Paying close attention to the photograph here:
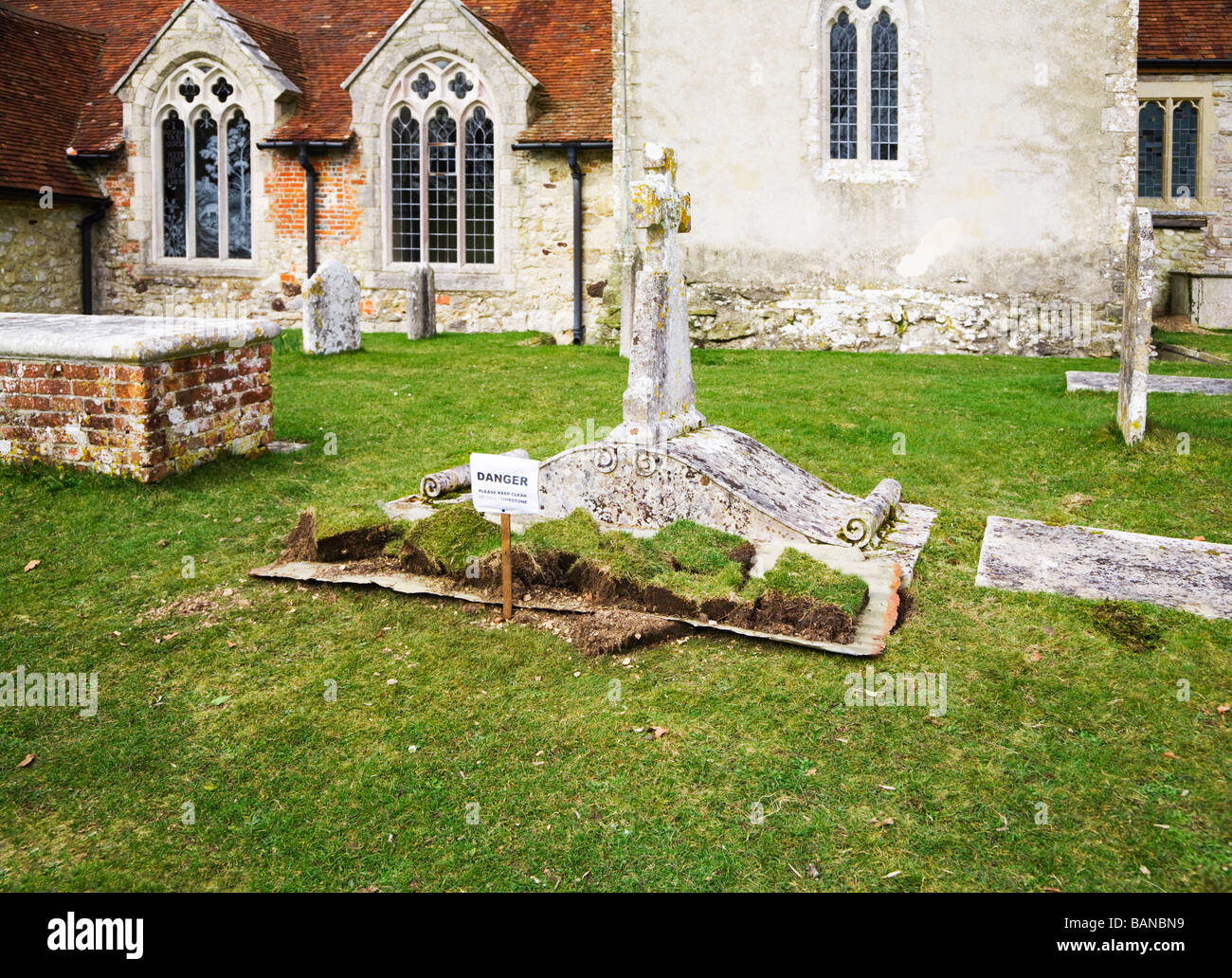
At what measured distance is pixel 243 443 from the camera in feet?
30.0

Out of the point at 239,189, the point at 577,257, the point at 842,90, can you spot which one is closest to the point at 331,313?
the point at 577,257

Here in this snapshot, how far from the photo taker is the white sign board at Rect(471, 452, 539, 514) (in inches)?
235

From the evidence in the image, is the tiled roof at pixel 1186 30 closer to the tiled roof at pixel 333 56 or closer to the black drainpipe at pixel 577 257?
the tiled roof at pixel 333 56

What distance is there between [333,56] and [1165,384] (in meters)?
16.7

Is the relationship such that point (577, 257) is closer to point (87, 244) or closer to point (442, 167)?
point (442, 167)

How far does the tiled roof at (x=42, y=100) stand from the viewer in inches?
770

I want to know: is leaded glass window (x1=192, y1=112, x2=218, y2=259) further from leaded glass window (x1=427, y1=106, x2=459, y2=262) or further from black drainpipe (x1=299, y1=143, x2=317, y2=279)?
leaded glass window (x1=427, y1=106, x2=459, y2=262)

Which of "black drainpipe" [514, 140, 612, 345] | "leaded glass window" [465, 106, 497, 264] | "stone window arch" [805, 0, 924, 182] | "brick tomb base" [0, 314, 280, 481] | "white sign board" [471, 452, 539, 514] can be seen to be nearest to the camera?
"white sign board" [471, 452, 539, 514]

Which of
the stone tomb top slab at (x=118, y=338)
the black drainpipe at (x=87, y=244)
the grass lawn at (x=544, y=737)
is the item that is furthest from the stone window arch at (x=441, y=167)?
the grass lawn at (x=544, y=737)

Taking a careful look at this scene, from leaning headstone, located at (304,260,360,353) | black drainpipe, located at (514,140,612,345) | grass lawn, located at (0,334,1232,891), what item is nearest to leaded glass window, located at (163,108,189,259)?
leaning headstone, located at (304,260,360,353)

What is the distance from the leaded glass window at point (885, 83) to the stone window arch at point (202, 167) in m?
11.7

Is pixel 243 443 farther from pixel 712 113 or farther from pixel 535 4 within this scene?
pixel 535 4

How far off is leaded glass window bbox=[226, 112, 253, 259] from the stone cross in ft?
51.0
